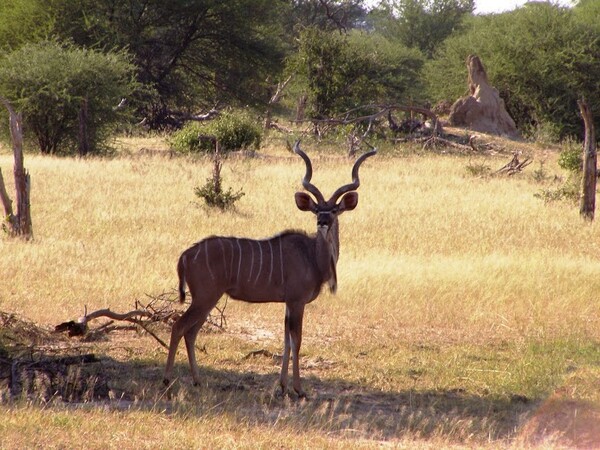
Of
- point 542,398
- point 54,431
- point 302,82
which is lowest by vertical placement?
point 542,398

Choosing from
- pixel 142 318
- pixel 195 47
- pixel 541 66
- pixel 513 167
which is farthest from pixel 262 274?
pixel 541 66

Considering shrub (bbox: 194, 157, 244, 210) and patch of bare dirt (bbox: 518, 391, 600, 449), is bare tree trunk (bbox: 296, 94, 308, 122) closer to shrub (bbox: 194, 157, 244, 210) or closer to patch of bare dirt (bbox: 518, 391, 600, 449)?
shrub (bbox: 194, 157, 244, 210)

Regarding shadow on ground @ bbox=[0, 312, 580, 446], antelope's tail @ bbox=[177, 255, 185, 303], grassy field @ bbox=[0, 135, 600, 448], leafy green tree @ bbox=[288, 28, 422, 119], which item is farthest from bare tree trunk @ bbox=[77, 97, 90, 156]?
antelope's tail @ bbox=[177, 255, 185, 303]

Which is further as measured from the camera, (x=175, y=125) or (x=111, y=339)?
(x=175, y=125)

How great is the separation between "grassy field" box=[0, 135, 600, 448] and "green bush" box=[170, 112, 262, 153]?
172 inches

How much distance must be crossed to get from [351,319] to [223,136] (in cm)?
1424

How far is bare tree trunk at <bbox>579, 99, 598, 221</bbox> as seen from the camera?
556 inches

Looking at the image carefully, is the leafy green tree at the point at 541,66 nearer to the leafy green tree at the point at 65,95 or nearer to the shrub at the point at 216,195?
the leafy green tree at the point at 65,95

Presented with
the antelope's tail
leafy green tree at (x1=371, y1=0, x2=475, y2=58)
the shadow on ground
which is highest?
leafy green tree at (x1=371, y1=0, x2=475, y2=58)

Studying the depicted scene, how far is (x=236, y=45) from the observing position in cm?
2952

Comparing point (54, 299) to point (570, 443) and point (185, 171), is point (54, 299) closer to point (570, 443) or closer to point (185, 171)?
point (570, 443)

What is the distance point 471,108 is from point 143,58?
990 cm

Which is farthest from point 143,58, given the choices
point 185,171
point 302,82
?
point 185,171

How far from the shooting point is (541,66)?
101 ft
